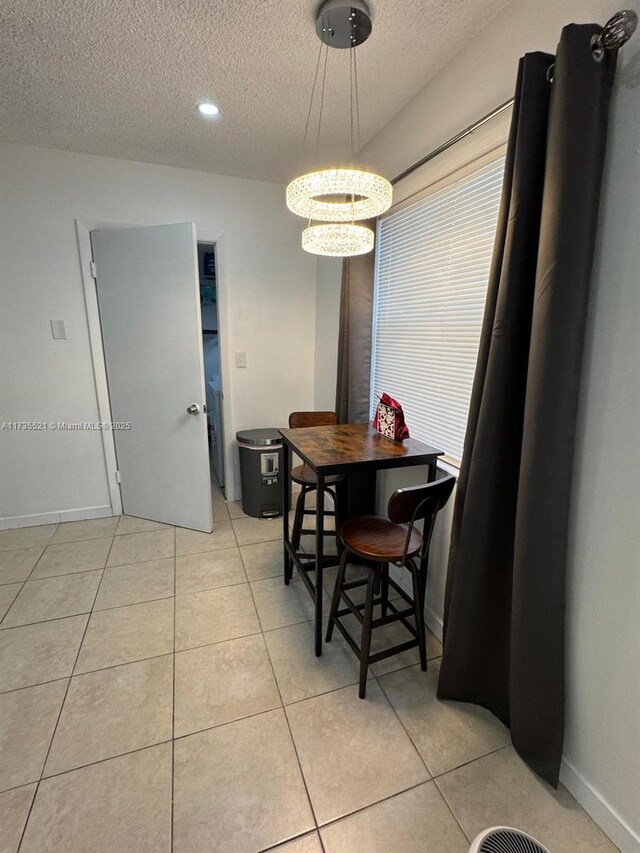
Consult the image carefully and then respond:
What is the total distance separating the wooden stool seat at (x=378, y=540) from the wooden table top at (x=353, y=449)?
11.5 inches

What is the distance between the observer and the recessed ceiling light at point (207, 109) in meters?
1.90

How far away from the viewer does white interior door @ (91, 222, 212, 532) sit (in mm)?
2486

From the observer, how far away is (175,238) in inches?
95.7

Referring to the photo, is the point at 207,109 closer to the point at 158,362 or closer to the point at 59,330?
the point at 158,362

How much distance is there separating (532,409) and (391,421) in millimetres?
882

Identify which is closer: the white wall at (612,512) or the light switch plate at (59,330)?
the white wall at (612,512)

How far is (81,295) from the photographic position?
260 cm

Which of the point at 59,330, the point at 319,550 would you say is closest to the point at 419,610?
the point at 319,550

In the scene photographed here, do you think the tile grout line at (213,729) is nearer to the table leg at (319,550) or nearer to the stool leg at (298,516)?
the table leg at (319,550)

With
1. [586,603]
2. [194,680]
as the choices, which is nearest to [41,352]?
[194,680]

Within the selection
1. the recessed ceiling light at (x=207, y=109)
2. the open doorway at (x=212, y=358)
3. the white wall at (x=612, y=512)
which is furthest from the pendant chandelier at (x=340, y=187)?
the open doorway at (x=212, y=358)

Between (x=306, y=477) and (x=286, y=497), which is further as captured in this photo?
(x=306, y=477)

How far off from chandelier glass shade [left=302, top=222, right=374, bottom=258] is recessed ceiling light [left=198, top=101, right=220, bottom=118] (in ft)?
3.11

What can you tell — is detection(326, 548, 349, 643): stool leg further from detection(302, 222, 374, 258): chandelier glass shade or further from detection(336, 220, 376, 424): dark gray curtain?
detection(302, 222, 374, 258): chandelier glass shade
